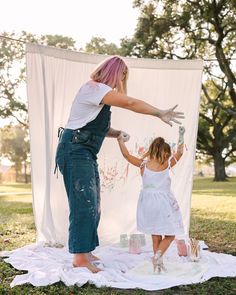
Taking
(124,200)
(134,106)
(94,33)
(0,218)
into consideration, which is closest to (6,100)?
(94,33)

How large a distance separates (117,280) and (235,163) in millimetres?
34140

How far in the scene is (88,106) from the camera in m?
3.30

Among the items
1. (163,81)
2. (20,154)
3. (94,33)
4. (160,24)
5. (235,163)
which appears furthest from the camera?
(20,154)

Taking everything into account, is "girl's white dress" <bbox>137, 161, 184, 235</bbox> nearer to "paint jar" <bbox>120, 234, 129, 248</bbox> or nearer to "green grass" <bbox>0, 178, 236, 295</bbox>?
"green grass" <bbox>0, 178, 236, 295</bbox>

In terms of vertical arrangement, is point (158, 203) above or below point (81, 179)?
below

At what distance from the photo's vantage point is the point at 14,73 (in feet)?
74.1

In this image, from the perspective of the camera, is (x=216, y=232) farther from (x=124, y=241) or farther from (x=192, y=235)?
(x=124, y=241)

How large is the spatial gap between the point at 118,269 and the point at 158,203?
21.9 inches

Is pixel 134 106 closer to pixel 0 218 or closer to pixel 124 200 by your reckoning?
pixel 124 200

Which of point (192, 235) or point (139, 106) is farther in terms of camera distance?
point (192, 235)

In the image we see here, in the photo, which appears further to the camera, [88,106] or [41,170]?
[41,170]

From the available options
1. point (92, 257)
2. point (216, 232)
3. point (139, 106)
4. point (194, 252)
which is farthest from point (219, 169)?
point (139, 106)

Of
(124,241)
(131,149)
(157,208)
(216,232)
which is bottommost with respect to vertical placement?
(216,232)

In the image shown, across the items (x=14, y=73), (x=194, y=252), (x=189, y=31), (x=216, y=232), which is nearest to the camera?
(x=194, y=252)
